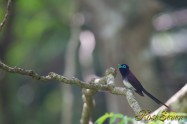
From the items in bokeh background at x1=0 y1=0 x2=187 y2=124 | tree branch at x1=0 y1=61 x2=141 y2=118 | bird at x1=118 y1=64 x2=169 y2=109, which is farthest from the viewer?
bokeh background at x1=0 y1=0 x2=187 y2=124

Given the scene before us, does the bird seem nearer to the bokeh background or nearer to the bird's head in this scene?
the bird's head

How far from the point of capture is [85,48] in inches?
218

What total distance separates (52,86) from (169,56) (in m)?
2.88

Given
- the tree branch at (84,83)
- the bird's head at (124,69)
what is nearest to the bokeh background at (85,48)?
the bird's head at (124,69)

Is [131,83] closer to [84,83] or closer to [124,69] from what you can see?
[124,69]

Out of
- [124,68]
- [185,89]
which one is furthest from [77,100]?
[124,68]

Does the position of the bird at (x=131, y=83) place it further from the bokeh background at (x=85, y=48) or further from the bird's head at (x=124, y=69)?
the bokeh background at (x=85, y=48)

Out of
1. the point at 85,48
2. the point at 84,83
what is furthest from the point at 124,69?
Result: the point at 85,48

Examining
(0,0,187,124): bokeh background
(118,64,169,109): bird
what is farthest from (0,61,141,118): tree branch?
(0,0,187,124): bokeh background

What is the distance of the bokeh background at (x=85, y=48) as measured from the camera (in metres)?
5.07

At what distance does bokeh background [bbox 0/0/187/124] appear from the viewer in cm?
507

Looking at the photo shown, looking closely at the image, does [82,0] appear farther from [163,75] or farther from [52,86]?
[52,86]

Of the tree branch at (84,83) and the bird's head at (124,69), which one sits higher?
the bird's head at (124,69)

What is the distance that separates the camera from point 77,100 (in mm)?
8516
